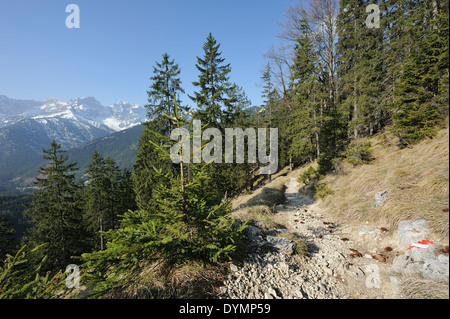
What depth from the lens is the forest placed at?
324 centimetres

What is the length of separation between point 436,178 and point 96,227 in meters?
29.6

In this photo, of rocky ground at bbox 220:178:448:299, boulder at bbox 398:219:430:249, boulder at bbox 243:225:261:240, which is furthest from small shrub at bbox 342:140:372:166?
boulder at bbox 243:225:261:240

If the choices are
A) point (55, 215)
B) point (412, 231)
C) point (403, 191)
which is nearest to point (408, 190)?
point (403, 191)

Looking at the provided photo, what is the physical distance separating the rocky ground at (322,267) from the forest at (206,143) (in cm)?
64

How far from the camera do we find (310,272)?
408 cm

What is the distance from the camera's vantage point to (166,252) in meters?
3.52

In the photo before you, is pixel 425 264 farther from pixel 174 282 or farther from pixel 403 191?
pixel 174 282

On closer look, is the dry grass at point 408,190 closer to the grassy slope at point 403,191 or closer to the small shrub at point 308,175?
the grassy slope at point 403,191

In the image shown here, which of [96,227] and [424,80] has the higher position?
[424,80]

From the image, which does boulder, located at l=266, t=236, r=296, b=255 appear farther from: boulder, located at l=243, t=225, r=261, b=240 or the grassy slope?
the grassy slope

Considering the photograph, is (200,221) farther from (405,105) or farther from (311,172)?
(311,172)
